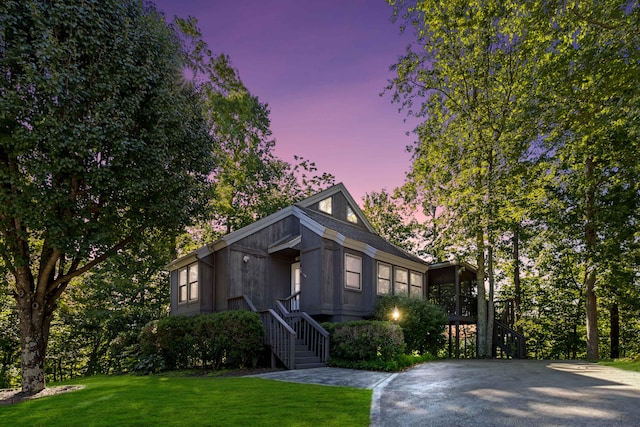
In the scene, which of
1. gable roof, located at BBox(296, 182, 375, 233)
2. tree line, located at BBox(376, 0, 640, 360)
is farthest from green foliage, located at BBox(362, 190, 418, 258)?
tree line, located at BBox(376, 0, 640, 360)

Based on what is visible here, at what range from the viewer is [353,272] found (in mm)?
15398

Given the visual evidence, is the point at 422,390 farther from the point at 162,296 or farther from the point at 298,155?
the point at 298,155

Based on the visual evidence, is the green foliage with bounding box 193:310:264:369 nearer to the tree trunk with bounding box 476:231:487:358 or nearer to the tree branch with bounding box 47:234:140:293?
the tree branch with bounding box 47:234:140:293

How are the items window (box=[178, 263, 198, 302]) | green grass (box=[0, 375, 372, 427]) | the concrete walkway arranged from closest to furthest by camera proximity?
the concrete walkway < green grass (box=[0, 375, 372, 427]) < window (box=[178, 263, 198, 302])

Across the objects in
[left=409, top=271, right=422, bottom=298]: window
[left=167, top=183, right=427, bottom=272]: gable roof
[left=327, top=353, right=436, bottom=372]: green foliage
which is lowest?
[left=327, top=353, right=436, bottom=372]: green foliage

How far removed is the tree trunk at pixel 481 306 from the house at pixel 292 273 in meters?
0.95

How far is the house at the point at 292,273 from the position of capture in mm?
14641

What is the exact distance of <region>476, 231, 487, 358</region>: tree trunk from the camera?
54.9 feet

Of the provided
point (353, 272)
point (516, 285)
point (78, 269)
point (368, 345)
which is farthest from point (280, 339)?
point (516, 285)

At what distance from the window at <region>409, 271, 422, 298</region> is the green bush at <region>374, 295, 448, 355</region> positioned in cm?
291

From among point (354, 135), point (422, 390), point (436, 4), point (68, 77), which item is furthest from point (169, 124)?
point (436, 4)

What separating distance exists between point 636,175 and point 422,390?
43.1 ft

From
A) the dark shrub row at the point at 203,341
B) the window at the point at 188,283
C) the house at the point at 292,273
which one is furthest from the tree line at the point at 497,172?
the window at the point at 188,283

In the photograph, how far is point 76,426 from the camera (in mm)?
5234
